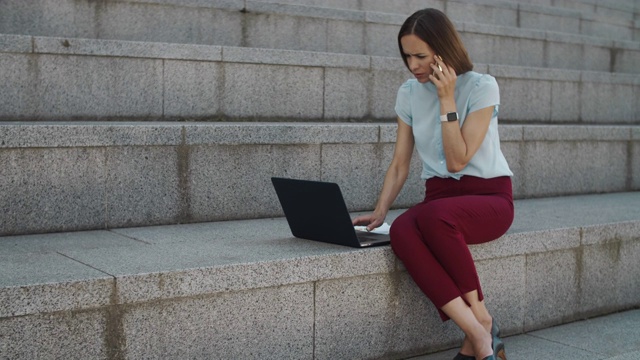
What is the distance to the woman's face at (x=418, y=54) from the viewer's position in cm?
450

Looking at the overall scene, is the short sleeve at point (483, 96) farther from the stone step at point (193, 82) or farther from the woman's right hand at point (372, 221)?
the stone step at point (193, 82)

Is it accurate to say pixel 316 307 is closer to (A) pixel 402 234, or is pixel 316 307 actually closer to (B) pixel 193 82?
(A) pixel 402 234

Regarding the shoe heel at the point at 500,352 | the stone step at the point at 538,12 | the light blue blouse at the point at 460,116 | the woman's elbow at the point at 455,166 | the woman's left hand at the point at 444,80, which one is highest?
the stone step at the point at 538,12

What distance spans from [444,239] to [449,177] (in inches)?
22.4

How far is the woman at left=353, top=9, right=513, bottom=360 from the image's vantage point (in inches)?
165

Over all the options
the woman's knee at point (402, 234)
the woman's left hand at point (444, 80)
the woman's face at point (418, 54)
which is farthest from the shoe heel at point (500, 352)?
the woman's face at point (418, 54)

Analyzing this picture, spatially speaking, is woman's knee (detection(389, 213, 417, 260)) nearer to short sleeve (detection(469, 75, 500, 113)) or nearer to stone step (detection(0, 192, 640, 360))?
stone step (detection(0, 192, 640, 360))

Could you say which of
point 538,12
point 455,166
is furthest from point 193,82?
point 538,12

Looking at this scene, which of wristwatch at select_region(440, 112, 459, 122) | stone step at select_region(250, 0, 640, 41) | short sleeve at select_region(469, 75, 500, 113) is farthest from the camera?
stone step at select_region(250, 0, 640, 41)

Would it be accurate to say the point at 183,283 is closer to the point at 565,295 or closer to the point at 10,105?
the point at 10,105

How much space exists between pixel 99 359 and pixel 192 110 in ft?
9.01

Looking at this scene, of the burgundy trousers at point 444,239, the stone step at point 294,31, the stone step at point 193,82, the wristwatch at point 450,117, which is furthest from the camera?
the stone step at point 294,31

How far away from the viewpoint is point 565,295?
5391mm

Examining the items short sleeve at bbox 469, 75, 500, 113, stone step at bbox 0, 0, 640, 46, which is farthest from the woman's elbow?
stone step at bbox 0, 0, 640, 46
